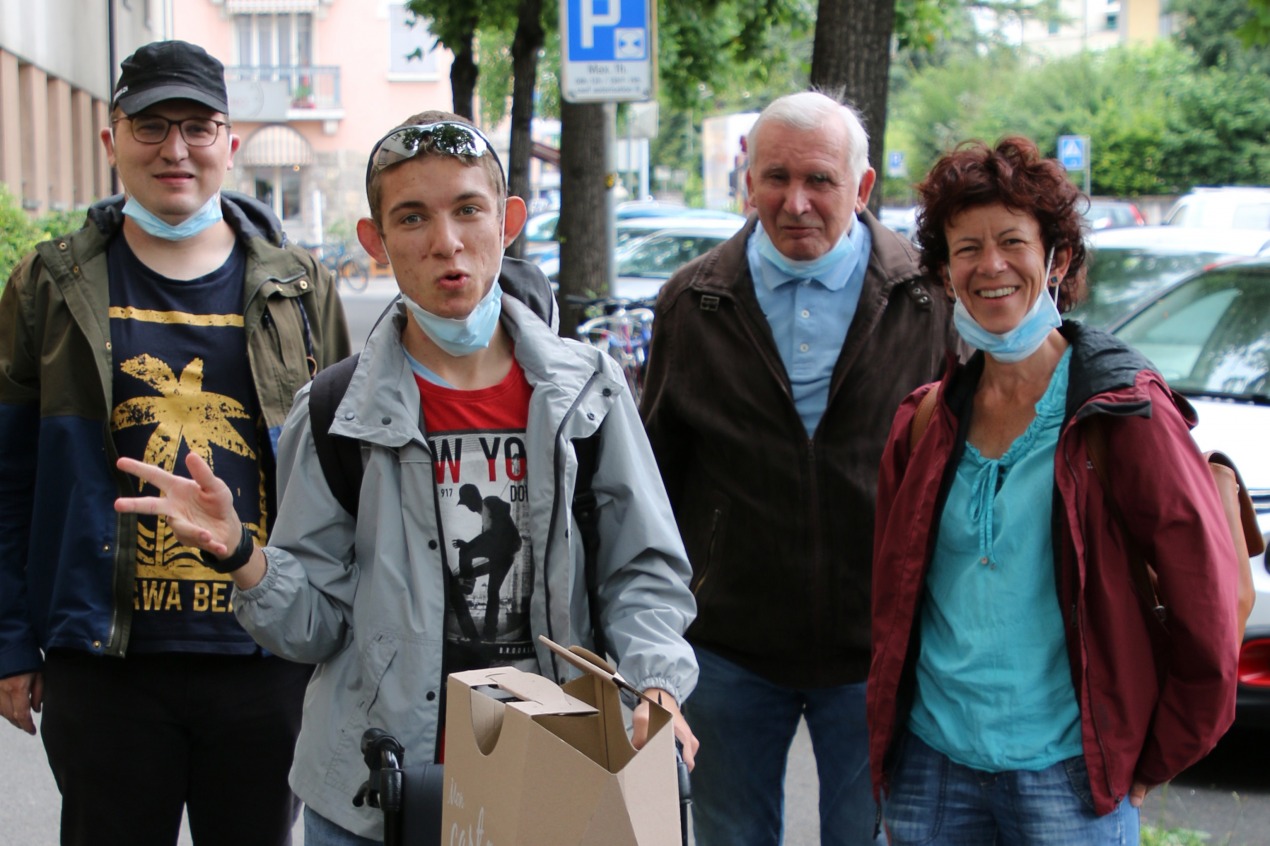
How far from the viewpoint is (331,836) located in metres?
2.62

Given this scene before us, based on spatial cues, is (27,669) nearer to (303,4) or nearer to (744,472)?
(744,472)

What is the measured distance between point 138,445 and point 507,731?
1.63 m

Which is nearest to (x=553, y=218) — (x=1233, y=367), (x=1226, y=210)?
(x=1226, y=210)

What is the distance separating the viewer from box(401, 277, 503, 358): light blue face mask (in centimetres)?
269

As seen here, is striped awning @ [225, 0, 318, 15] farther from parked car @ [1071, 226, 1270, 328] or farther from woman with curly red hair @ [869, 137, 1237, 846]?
woman with curly red hair @ [869, 137, 1237, 846]

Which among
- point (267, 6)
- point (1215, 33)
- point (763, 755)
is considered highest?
point (267, 6)

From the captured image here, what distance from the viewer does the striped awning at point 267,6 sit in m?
52.1

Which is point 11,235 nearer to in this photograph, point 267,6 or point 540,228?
point 540,228

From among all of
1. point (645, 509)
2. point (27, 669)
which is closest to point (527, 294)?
point (645, 509)

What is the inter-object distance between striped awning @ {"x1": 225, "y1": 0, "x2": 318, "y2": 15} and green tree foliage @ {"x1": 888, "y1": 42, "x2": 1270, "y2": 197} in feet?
71.9

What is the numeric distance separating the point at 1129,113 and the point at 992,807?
4710 centimetres

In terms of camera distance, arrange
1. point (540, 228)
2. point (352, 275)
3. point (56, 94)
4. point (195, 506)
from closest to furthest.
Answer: point (195, 506) < point (56, 94) < point (540, 228) < point (352, 275)

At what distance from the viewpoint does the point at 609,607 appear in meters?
2.72

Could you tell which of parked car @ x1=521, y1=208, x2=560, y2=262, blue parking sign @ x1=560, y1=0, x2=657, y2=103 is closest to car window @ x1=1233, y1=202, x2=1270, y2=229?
parked car @ x1=521, y1=208, x2=560, y2=262
